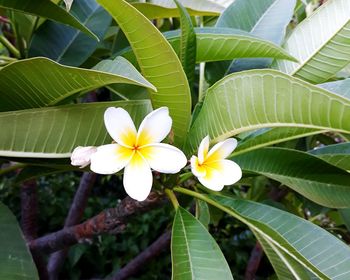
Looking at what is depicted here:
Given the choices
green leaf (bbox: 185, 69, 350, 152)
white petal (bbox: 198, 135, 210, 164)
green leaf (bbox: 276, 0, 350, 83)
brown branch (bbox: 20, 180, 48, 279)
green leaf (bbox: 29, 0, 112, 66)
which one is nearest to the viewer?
green leaf (bbox: 185, 69, 350, 152)

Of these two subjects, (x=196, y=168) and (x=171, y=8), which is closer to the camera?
(x=196, y=168)

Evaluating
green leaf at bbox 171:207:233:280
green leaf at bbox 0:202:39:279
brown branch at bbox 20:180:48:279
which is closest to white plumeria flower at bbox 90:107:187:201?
green leaf at bbox 171:207:233:280

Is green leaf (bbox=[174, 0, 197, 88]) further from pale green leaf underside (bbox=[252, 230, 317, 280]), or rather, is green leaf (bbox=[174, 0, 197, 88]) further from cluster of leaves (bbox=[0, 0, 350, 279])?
pale green leaf underside (bbox=[252, 230, 317, 280])

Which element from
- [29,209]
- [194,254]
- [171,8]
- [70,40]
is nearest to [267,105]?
[194,254]

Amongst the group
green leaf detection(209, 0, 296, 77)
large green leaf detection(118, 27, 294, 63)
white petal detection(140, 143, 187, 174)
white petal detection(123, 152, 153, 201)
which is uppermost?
green leaf detection(209, 0, 296, 77)

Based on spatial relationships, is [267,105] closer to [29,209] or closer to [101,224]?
[101,224]

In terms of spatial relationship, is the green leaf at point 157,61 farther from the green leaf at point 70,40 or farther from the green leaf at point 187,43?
the green leaf at point 70,40

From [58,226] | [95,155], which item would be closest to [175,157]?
[95,155]
